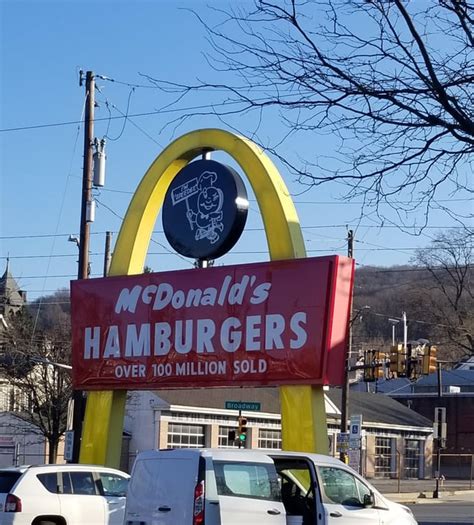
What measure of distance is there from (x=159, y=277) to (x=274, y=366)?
3.45 m

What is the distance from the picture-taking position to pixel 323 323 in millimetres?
16484

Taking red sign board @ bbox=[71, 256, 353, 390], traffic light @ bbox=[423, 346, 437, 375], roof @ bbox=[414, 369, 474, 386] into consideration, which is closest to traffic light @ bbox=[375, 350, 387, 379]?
traffic light @ bbox=[423, 346, 437, 375]

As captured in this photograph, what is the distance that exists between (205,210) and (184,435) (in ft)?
102

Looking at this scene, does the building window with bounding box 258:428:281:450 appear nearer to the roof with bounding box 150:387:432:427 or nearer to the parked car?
the roof with bounding box 150:387:432:427

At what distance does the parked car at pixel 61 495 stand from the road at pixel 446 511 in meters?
13.1

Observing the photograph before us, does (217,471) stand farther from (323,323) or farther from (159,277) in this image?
(159,277)

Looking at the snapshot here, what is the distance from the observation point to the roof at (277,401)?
48.5 metres

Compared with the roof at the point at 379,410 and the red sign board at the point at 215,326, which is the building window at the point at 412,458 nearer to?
the roof at the point at 379,410

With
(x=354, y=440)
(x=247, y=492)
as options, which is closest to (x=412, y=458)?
(x=354, y=440)

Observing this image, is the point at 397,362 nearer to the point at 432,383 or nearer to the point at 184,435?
the point at 184,435

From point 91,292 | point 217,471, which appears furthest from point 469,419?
point 217,471

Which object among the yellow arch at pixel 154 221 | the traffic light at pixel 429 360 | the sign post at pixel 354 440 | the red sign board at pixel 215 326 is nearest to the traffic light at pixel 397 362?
the traffic light at pixel 429 360

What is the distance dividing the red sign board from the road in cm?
1172

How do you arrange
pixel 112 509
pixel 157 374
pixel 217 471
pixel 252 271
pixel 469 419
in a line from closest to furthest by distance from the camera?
pixel 217 471 < pixel 112 509 < pixel 252 271 < pixel 157 374 < pixel 469 419
